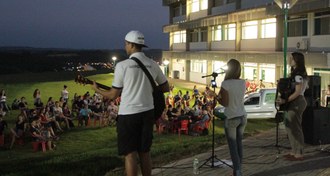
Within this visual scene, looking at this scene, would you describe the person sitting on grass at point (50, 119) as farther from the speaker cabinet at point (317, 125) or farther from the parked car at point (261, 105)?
the speaker cabinet at point (317, 125)

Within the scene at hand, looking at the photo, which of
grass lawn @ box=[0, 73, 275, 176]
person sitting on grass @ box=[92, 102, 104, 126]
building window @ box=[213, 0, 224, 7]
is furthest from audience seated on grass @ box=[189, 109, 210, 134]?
building window @ box=[213, 0, 224, 7]

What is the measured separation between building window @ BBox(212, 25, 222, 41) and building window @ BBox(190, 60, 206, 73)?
3325 mm

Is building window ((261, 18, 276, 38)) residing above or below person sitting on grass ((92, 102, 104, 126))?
above

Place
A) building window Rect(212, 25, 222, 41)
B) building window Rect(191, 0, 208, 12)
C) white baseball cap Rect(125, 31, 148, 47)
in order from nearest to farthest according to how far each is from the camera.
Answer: white baseball cap Rect(125, 31, 148, 47) → building window Rect(212, 25, 222, 41) → building window Rect(191, 0, 208, 12)

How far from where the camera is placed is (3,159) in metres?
12.9

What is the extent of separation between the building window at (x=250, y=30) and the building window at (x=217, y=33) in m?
4.90

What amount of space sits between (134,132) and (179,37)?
5289cm

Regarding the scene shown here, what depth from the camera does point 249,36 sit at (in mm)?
38000

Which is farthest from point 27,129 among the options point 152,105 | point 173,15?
point 173,15

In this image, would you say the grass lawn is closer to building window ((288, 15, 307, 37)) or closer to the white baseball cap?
the white baseball cap

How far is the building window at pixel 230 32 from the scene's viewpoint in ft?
133

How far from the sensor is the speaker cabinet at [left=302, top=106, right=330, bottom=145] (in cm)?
912

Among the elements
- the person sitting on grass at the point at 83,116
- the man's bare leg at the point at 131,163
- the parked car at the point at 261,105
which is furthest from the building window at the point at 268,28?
the man's bare leg at the point at 131,163

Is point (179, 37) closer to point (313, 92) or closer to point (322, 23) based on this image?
point (322, 23)
